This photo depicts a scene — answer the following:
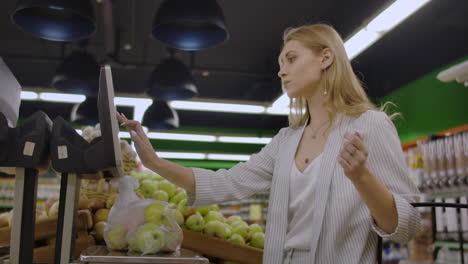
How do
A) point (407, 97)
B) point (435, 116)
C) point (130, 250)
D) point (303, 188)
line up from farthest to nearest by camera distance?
point (407, 97) < point (435, 116) < point (130, 250) < point (303, 188)

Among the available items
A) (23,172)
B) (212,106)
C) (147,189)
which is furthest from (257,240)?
(212,106)

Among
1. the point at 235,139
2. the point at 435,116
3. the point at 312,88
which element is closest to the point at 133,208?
the point at 312,88

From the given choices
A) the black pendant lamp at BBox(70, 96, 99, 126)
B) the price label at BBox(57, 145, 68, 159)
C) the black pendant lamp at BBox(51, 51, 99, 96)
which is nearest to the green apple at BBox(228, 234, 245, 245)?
the price label at BBox(57, 145, 68, 159)

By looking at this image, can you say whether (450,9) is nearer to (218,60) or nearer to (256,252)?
(218,60)

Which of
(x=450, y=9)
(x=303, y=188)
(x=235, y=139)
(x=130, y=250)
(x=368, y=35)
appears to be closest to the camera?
(x=303, y=188)

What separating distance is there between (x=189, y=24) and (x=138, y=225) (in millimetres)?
1930

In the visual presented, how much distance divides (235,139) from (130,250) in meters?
9.16

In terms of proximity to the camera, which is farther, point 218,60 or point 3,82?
point 218,60

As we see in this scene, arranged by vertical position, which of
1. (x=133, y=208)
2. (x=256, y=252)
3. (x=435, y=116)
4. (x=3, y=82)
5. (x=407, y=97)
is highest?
(x=407, y=97)

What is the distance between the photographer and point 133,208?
70.6 inches

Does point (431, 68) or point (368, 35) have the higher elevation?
point (431, 68)

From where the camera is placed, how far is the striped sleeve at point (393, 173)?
1322 mm

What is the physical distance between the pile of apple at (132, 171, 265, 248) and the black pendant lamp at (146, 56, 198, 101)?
2.22 meters

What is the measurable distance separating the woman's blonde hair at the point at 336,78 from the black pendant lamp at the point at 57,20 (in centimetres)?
180
